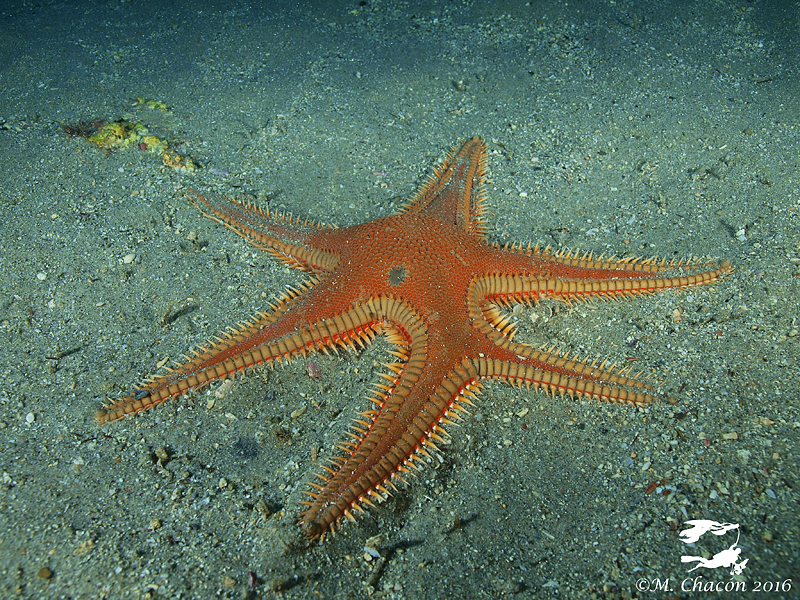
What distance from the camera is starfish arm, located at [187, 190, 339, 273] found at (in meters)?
3.32

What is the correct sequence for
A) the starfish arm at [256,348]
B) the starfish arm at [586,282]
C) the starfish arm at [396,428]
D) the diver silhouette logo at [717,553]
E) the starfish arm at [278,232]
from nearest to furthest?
the diver silhouette logo at [717,553]
the starfish arm at [396,428]
the starfish arm at [256,348]
the starfish arm at [586,282]
the starfish arm at [278,232]

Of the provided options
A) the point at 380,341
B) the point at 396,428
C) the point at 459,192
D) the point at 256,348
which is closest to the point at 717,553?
the point at 396,428

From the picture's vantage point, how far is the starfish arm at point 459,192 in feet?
11.6

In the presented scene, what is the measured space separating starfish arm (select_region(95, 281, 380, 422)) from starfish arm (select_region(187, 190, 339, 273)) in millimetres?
343

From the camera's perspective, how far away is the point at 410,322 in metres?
2.90

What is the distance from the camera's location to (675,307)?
3283 millimetres

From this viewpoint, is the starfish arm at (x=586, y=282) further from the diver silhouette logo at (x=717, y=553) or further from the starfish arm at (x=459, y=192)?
the diver silhouette logo at (x=717, y=553)

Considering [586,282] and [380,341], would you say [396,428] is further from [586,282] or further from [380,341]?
[586,282]

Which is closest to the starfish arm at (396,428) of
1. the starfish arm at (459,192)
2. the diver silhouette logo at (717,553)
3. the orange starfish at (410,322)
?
the orange starfish at (410,322)

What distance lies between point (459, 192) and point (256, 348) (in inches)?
72.2

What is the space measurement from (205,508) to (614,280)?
8.69 ft

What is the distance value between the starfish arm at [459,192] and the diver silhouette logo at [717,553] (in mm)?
2029

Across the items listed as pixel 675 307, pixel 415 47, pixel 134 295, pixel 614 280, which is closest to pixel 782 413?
pixel 675 307

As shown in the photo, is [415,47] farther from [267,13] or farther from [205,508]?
[205,508]
